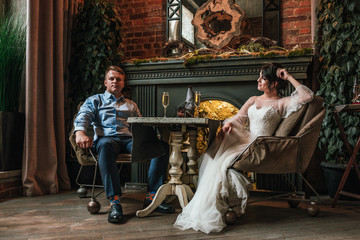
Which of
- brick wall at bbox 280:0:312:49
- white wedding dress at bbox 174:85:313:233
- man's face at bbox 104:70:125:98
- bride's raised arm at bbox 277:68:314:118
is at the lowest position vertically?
white wedding dress at bbox 174:85:313:233

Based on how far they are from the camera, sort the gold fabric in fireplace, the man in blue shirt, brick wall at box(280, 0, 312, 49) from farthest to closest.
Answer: the gold fabric in fireplace, brick wall at box(280, 0, 312, 49), the man in blue shirt

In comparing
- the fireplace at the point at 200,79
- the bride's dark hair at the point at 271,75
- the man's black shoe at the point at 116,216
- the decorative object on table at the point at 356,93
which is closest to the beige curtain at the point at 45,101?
the fireplace at the point at 200,79

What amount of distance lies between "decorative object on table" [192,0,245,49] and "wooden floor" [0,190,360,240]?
191cm

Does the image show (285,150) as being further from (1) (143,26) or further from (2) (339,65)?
(1) (143,26)

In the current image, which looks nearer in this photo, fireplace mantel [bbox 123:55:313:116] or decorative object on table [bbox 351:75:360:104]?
decorative object on table [bbox 351:75:360:104]

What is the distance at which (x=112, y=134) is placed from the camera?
9.23 feet

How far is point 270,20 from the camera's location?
3.78 metres

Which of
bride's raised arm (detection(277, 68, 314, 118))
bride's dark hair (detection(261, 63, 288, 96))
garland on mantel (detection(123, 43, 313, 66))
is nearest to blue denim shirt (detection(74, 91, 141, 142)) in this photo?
garland on mantel (detection(123, 43, 313, 66))

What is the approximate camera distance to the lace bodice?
2531mm

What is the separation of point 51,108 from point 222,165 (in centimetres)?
192

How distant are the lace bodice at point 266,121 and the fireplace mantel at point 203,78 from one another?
782mm

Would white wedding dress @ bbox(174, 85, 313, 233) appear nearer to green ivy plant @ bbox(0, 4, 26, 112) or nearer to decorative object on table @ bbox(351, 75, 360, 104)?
decorative object on table @ bbox(351, 75, 360, 104)

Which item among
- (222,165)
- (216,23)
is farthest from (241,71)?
(222,165)

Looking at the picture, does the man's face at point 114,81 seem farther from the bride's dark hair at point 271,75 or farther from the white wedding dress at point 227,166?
the bride's dark hair at point 271,75
